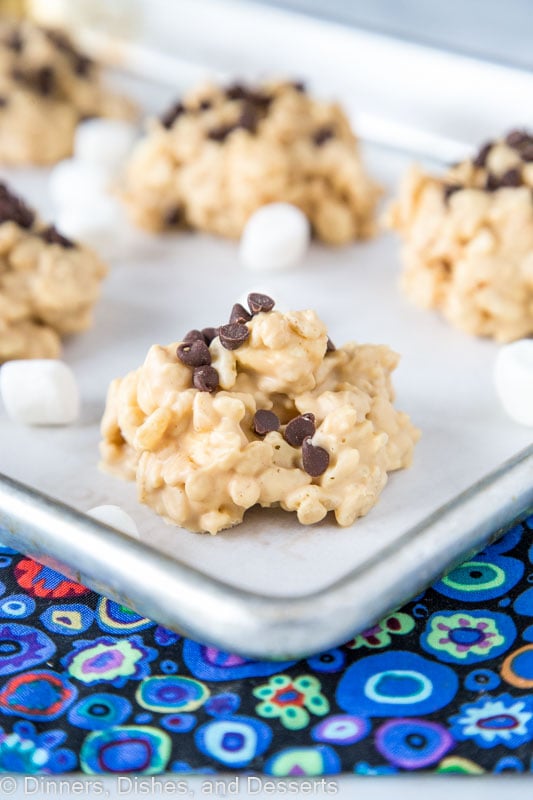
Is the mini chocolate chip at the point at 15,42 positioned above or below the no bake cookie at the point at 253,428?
above

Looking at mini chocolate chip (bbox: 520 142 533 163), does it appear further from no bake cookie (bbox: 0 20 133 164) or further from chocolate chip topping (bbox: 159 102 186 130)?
no bake cookie (bbox: 0 20 133 164)

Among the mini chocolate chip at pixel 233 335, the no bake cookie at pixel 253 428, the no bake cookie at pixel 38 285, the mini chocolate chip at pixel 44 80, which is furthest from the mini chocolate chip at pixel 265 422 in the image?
the mini chocolate chip at pixel 44 80

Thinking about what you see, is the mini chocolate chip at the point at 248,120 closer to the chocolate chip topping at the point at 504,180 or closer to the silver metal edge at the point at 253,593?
the chocolate chip topping at the point at 504,180

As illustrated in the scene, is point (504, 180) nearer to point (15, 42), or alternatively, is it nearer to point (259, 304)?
point (259, 304)

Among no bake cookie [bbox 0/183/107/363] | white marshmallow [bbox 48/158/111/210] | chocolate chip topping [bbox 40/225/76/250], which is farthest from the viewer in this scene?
white marshmallow [bbox 48/158/111/210]

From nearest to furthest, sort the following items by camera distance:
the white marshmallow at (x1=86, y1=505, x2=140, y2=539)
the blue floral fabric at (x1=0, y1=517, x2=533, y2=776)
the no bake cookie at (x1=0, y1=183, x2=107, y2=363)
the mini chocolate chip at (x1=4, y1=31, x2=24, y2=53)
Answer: the blue floral fabric at (x1=0, y1=517, x2=533, y2=776) → the white marshmallow at (x1=86, y1=505, x2=140, y2=539) → the no bake cookie at (x1=0, y1=183, x2=107, y2=363) → the mini chocolate chip at (x1=4, y1=31, x2=24, y2=53)

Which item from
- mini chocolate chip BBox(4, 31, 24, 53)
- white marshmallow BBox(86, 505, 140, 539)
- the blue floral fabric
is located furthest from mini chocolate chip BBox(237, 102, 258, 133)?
the blue floral fabric

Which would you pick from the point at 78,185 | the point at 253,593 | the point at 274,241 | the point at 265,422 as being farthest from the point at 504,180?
the point at 253,593
